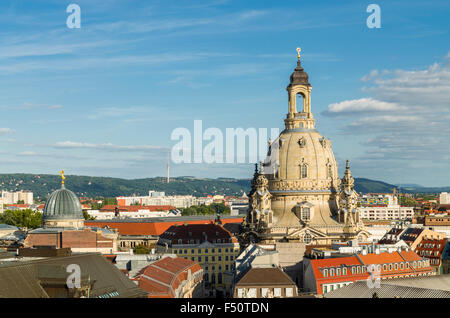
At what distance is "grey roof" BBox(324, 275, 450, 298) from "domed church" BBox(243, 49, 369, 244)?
49.8m

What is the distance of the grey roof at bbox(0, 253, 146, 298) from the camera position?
63.3 meters

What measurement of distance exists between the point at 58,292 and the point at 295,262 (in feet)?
172

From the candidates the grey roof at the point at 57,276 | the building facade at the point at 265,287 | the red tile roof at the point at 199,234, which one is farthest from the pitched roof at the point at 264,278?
the red tile roof at the point at 199,234

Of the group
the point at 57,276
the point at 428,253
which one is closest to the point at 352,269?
the point at 57,276

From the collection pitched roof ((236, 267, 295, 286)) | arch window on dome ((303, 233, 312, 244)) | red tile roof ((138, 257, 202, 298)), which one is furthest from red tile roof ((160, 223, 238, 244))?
pitched roof ((236, 267, 295, 286))

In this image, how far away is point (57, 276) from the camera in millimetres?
66438

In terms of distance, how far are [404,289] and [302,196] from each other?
63.5 metres

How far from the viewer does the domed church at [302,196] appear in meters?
134

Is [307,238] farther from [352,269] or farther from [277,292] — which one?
[277,292]

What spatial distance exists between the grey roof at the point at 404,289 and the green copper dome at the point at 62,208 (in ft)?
235

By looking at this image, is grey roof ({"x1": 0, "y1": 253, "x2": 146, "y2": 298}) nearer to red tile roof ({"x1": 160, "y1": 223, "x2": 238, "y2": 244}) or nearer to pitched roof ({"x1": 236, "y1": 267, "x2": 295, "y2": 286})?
pitched roof ({"x1": 236, "y1": 267, "x2": 295, "y2": 286})
